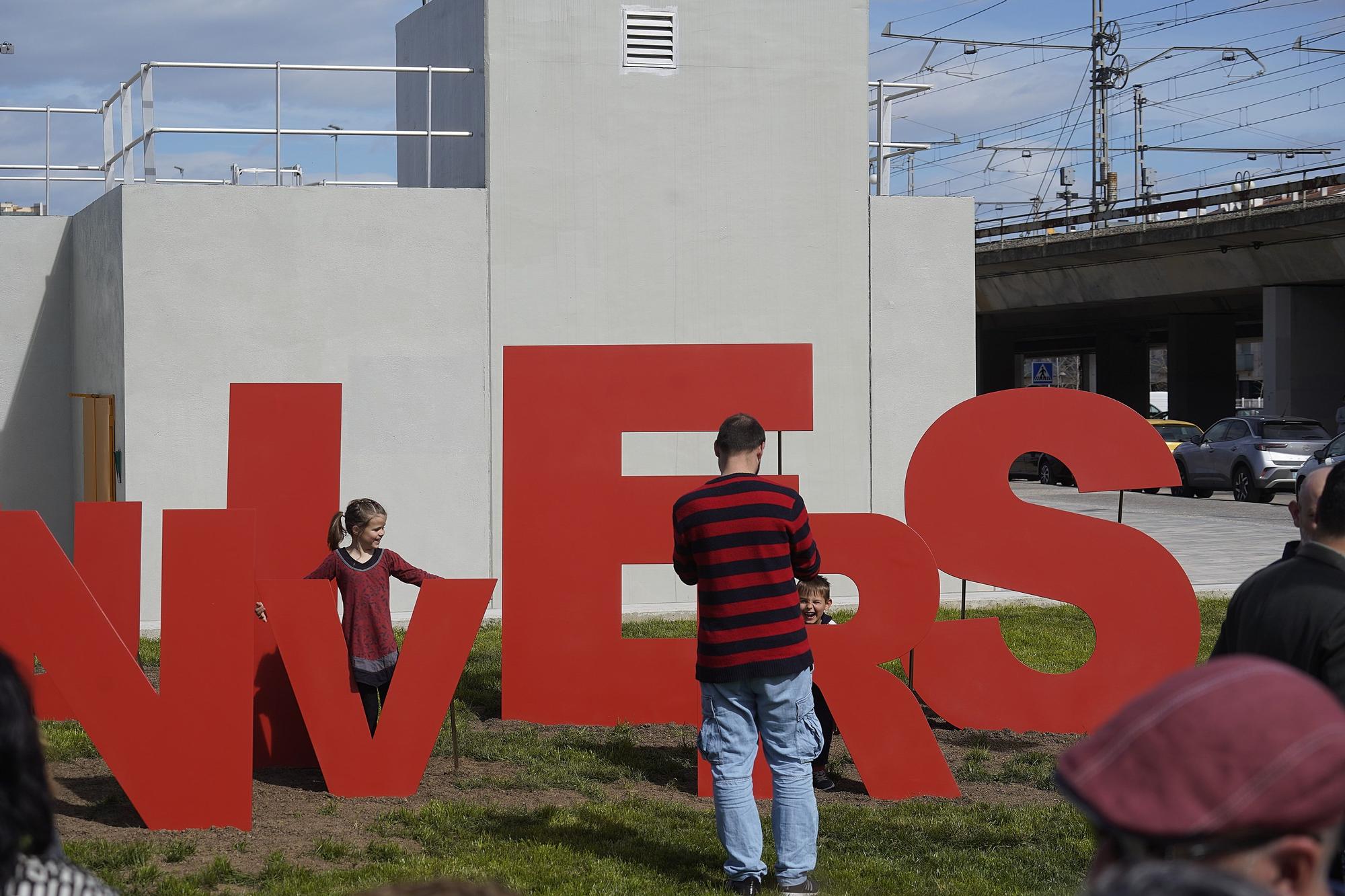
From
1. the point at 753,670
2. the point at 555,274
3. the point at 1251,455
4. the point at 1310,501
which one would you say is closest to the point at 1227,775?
the point at 1310,501

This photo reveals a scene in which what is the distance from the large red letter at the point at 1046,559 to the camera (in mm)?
7527

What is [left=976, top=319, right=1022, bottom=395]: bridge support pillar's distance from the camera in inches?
1815

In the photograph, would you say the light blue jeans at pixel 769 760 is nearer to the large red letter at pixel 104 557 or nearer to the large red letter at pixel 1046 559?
the large red letter at pixel 1046 559

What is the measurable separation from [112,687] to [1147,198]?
35.8m

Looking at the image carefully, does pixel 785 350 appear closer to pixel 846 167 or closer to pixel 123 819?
pixel 123 819

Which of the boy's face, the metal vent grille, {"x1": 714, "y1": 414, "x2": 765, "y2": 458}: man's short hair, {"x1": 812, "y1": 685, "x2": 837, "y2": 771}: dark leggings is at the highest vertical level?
the metal vent grille

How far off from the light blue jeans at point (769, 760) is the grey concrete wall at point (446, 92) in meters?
8.35

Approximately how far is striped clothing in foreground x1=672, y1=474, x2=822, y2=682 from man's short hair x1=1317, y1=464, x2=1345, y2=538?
7.16ft

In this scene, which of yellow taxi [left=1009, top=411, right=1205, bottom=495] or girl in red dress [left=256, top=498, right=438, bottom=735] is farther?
yellow taxi [left=1009, top=411, right=1205, bottom=495]

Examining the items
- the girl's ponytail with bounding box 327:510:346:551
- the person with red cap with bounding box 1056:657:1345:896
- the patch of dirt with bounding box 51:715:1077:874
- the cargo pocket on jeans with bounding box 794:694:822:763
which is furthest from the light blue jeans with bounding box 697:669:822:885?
the person with red cap with bounding box 1056:657:1345:896

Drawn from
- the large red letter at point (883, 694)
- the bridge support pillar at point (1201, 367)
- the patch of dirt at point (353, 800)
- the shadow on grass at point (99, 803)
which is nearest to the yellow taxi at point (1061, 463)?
the bridge support pillar at point (1201, 367)

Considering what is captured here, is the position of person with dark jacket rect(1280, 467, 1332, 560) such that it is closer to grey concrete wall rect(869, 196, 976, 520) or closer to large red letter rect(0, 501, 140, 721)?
large red letter rect(0, 501, 140, 721)

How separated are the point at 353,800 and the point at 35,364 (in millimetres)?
9357

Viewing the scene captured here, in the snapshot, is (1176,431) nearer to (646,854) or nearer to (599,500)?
(599,500)
